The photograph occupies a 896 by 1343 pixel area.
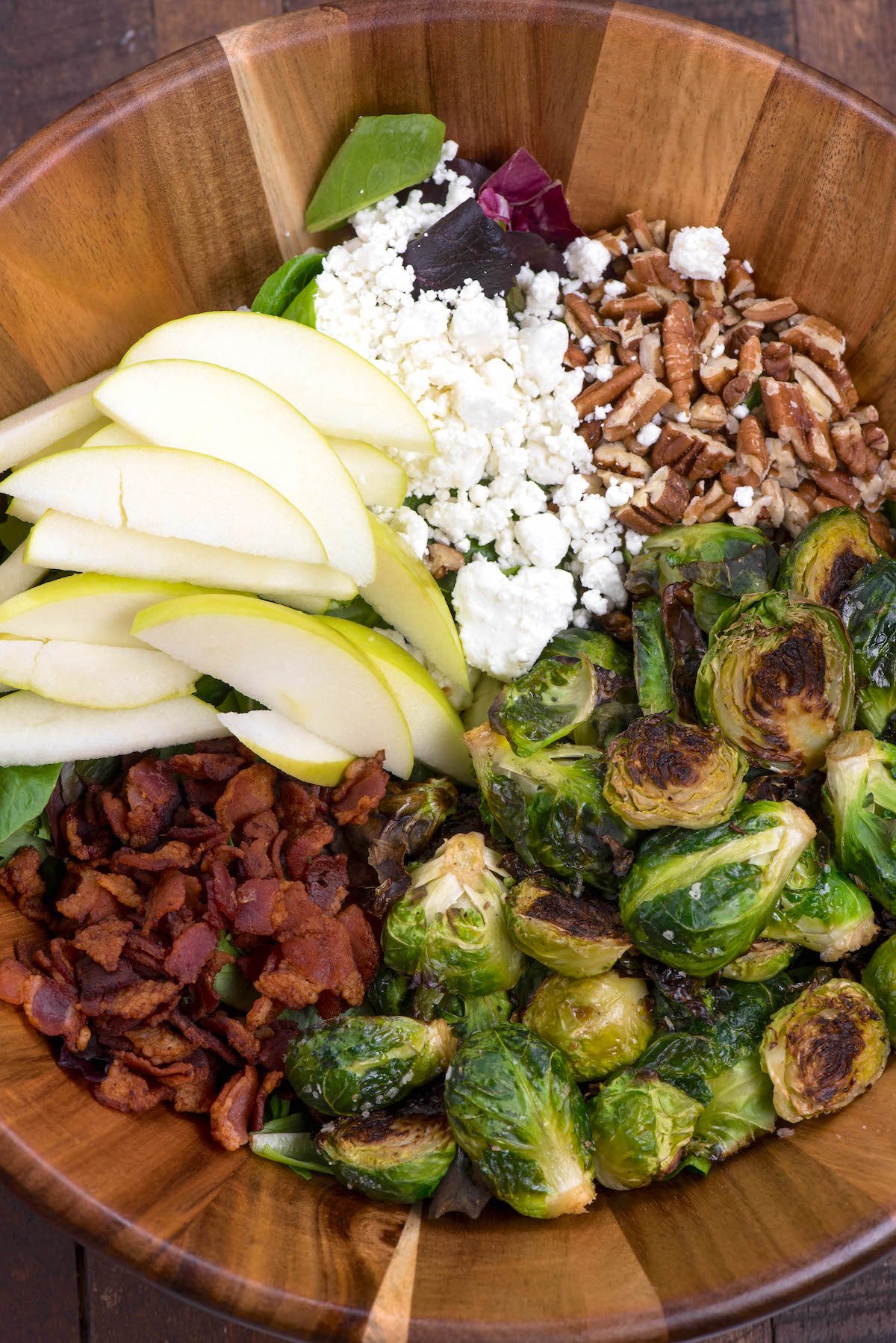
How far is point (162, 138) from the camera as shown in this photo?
227 centimetres

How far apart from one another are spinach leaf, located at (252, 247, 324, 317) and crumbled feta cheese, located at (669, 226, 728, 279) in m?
0.88

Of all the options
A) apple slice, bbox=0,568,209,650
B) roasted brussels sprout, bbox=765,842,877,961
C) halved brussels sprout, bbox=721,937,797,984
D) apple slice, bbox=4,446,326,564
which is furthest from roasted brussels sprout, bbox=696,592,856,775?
apple slice, bbox=0,568,209,650

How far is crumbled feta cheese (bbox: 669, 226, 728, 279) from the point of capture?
2.45 m

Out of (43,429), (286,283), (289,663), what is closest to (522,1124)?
(289,663)

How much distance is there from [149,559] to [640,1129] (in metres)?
1.47

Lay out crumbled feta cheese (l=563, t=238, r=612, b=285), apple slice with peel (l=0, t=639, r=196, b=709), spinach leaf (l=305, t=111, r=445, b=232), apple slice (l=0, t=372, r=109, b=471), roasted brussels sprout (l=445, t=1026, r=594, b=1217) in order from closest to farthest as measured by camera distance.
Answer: roasted brussels sprout (l=445, t=1026, r=594, b=1217) → apple slice with peel (l=0, t=639, r=196, b=709) → apple slice (l=0, t=372, r=109, b=471) → spinach leaf (l=305, t=111, r=445, b=232) → crumbled feta cheese (l=563, t=238, r=612, b=285)

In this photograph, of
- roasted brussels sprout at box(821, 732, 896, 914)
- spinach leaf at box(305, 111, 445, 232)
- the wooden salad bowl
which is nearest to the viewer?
the wooden salad bowl

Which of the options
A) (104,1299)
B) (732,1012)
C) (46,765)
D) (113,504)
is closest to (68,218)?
(113,504)

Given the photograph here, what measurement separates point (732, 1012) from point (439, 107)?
218 centimetres

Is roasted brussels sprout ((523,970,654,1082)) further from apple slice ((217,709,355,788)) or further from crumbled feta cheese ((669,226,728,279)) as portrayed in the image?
crumbled feta cheese ((669,226,728,279))

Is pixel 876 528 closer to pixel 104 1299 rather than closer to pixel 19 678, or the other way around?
pixel 19 678

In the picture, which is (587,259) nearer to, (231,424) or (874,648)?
(231,424)

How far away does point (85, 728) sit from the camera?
2.15 metres

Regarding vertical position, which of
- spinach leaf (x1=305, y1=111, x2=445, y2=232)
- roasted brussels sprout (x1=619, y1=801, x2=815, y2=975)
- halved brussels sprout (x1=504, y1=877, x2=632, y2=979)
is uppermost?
spinach leaf (x1=305, y1=111, x2=445, y2=232)
